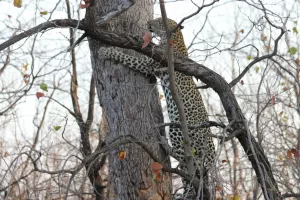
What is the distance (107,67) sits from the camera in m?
6.79

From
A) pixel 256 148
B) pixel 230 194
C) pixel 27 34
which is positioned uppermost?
pixel 27 34

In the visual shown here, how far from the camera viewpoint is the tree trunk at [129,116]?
640 cm

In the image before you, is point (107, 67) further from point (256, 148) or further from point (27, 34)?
point (256, 148)

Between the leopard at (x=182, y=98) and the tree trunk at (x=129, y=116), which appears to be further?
the leopard at (x=182, y=98)

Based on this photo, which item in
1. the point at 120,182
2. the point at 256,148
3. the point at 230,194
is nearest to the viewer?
the point at 230,194

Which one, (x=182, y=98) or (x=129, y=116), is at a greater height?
(x=182, y=98)

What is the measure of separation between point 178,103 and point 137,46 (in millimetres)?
1099

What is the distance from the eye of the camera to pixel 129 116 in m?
6.50

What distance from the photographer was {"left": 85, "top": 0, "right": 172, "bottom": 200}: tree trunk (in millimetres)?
6402

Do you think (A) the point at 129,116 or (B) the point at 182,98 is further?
(B) the point at 182,98

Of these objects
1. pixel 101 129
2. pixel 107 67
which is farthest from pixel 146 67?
pixel 101 129

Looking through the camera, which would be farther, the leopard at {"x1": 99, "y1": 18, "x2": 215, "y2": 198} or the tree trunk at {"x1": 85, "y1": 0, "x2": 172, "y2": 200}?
the leopard at {"x1": 99, "y1": 18, "x2": 215, "y2": 198}

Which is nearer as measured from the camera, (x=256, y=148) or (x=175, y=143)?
(x=256, y=148)

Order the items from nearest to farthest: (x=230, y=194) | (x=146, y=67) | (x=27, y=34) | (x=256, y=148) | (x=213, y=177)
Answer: (x=213, y=177)
(x=230, y=194)
(x=27, y=34)
(x=256, y=148)
(x=146, y=67)
